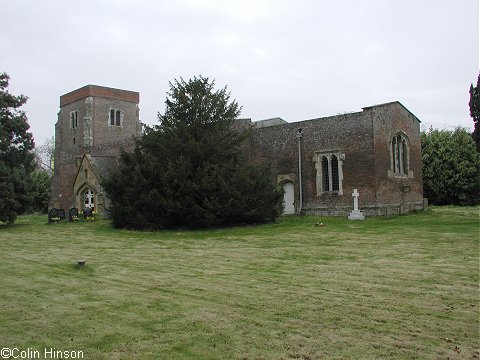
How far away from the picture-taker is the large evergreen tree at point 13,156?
27250 mm

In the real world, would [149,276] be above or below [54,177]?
below

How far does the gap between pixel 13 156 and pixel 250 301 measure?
26701mm

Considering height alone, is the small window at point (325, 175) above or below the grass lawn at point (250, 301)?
above

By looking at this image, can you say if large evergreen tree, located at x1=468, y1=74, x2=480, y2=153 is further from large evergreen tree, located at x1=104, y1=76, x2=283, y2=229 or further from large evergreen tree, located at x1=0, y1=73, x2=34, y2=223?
large evergreen tree, located at x1=0, y1=73, x2=34, y2=223

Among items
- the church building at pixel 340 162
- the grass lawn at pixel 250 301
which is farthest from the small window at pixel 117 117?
the grass lawn at pixel 250 301

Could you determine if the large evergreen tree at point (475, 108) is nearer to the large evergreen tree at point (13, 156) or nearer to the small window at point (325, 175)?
the small window at point (325, 175)

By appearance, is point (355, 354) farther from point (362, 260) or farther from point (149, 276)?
point (362, 260)

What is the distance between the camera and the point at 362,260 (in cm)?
1221

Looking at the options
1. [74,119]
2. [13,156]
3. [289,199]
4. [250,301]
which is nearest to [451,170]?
[289,199]

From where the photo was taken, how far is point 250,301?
309 inches

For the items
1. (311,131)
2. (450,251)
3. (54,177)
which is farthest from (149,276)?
(54,177)

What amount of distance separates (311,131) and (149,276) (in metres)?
19.5

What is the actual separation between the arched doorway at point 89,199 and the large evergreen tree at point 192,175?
11393 millimetres

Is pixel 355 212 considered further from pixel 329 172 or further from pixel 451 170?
pixel 451 170
